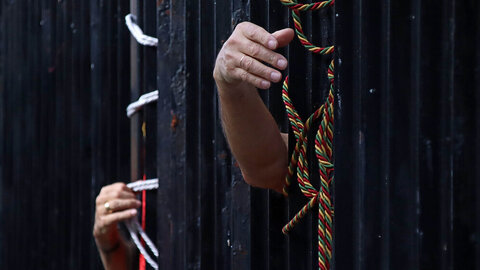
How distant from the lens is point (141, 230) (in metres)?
3.70

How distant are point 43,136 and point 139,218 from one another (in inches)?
60.0

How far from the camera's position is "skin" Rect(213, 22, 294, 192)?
211cm

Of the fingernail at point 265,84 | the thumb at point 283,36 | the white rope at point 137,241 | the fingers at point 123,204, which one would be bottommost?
the white rope at point 137,241

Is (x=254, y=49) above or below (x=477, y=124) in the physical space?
above

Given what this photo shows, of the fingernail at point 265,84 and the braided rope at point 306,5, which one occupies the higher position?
the braided rope at point 306,5

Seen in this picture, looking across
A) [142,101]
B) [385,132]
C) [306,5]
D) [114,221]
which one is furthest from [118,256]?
[385,132]

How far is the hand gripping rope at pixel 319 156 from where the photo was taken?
224cm

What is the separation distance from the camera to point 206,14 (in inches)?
121

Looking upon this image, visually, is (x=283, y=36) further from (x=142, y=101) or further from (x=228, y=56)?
(x=142, y=101)

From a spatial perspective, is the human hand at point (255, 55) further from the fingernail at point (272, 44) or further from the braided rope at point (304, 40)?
the braided rope at point (304, 40)

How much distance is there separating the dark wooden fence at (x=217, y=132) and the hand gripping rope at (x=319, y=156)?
41 millimetres

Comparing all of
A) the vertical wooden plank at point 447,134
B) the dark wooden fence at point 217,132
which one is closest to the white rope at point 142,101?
the dark wooden fence at point 217,132

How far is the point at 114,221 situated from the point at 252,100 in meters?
1.56

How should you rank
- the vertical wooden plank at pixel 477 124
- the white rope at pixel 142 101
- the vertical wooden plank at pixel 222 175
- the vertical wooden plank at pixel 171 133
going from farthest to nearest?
the white rope at pixel 142 101, the vertical wooden plank at pixel 171 133, the vertical wooden plank at pixel 222 175, the vertical wooden plank at pixel 477 124
